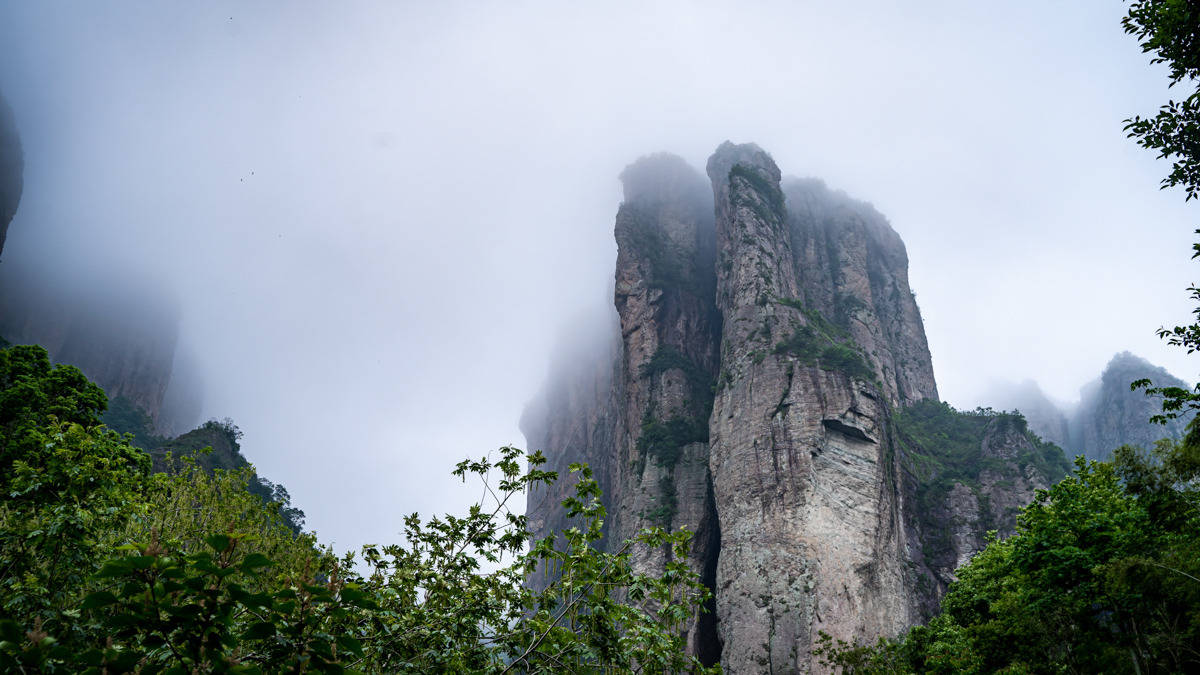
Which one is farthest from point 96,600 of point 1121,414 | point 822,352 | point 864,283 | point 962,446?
point 1121,414

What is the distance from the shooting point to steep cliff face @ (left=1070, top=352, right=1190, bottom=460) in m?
98.5

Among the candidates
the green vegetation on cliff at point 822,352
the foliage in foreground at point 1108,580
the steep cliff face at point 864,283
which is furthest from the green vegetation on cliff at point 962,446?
the foliage in foreground at point 1108,580

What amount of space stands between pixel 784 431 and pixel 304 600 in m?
44.4

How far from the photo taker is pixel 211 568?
10.6 ft

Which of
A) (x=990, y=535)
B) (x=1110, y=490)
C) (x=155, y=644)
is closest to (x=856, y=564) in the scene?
(x=990, y=535)

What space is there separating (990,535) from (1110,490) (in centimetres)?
1055

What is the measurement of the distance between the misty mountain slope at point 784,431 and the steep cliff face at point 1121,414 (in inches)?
1976

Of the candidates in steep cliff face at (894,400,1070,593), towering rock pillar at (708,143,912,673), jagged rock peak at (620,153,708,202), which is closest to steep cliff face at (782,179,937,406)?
steep cliff face at (894,400,1070,593)

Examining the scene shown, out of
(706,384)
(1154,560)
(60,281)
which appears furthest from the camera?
(60,281)

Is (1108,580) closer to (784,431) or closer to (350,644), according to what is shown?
(350,644)

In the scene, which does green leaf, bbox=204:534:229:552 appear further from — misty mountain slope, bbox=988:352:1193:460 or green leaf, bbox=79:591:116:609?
misty mountain slope, bbox=988:352:1193:460

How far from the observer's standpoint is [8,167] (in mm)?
67062

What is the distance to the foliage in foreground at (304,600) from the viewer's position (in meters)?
3.21

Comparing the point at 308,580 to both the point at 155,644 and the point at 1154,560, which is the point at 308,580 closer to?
the point at 155,644
